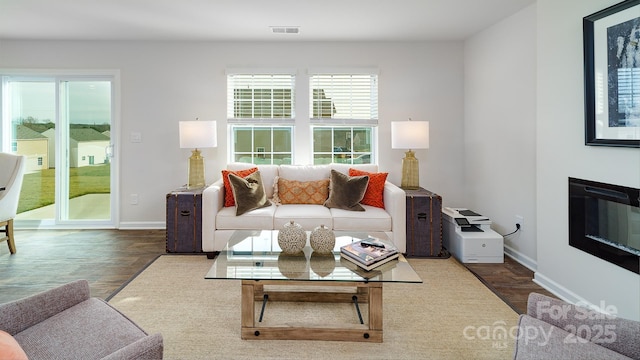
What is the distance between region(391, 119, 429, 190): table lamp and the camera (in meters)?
4.10

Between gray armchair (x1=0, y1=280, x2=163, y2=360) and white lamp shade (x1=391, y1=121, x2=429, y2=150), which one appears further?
white lamp shade (x1=391, y1=121, x2=429, y2=150)

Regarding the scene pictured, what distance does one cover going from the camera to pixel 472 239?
3.47 metres

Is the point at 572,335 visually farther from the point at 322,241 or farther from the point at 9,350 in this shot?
the point at 9,350

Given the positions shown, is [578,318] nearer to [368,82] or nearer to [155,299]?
[155,299]

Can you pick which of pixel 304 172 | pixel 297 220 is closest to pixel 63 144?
pixel 304 172

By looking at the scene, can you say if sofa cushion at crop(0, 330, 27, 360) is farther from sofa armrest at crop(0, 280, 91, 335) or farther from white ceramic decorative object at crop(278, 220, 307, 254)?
white ceramic decorative object at crop(278, 220, 307, 254)

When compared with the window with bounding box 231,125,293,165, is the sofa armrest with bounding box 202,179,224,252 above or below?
below

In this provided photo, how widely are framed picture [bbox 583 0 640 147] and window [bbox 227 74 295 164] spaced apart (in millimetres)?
3139

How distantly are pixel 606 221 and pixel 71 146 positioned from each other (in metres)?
5.76

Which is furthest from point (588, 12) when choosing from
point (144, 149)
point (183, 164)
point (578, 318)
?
point (144, 149)

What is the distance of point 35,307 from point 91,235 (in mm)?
3331

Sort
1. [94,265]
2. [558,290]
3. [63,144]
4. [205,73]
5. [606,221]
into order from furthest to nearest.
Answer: [63,144] → [205,73] → [94,265] → [558,290] → [606,221]

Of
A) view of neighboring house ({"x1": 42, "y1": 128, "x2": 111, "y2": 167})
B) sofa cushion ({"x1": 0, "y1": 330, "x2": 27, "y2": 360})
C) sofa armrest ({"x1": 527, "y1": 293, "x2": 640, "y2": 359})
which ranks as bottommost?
sofa armrest ({"x1": 527, "y1": 293, "x2": 640, "y2": 359})

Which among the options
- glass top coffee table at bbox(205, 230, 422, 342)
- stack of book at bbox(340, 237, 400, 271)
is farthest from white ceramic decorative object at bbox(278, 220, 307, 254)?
stack of book at bbox(340, 237, 400, 271)
